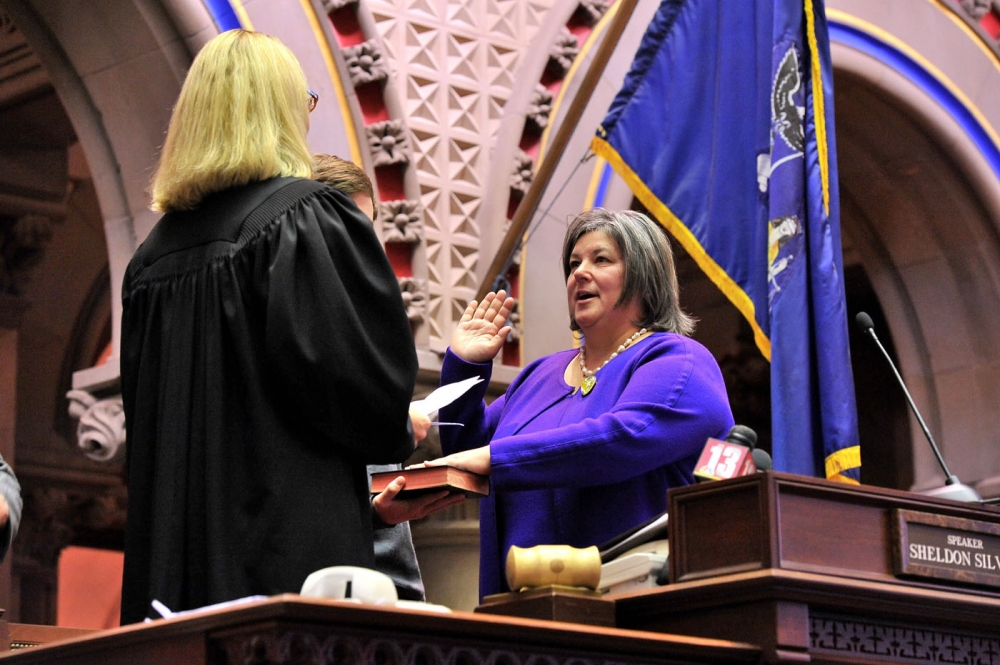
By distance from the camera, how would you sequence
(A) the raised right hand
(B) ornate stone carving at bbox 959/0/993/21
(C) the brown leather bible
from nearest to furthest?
(C) the brown leather bible < (A) the raised right hand < (B) ornate stone carving at bbox 959/0/993/21

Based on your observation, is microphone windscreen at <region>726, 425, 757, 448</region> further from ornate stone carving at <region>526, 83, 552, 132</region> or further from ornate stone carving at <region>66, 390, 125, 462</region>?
ornate stone carving at <region>526, 83, 552, 132</region>

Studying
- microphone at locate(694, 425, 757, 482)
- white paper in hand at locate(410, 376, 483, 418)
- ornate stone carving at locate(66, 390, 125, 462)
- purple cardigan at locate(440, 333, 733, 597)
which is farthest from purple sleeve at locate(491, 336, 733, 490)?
ornate stone carving at locate(66, 390, 125, 462)

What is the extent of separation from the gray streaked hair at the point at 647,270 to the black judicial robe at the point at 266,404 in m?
0.81

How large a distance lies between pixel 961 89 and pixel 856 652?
5.33 meters

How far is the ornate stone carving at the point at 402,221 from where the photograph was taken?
535 centimetres

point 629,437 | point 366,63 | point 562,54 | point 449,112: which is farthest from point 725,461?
point 562,54

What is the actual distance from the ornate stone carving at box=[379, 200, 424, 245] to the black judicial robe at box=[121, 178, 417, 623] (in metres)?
2.86

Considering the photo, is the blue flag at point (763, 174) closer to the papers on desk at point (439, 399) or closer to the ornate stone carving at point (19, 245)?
the papers on desk at point (439, 399)

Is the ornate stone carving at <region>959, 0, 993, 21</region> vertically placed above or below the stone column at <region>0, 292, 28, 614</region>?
above

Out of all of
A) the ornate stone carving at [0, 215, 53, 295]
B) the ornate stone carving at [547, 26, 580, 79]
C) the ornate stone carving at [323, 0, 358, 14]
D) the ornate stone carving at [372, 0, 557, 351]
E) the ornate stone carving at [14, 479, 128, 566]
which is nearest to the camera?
the ornate stone carving at [323, 0, 358, 14]

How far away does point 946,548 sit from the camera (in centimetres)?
230

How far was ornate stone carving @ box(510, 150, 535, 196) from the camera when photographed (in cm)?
562

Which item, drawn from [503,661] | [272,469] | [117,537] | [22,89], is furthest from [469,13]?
[117,537]

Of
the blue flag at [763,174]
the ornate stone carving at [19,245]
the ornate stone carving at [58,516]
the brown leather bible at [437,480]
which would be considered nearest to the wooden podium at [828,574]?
the brown leather bible at [437,480]
